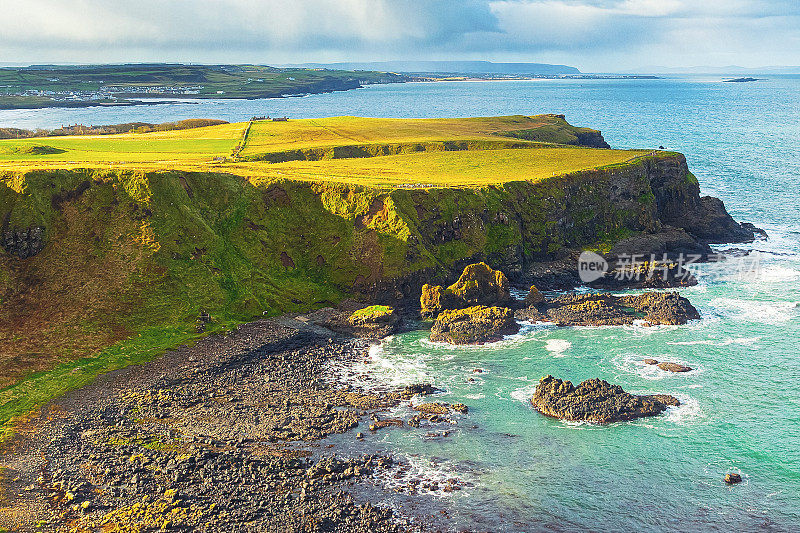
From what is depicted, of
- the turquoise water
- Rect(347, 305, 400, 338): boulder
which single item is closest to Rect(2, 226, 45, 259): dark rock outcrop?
Rect(347, 305, 400, 338): boulder

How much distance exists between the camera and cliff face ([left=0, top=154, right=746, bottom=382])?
7044cm

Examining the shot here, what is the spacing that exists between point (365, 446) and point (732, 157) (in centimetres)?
16778

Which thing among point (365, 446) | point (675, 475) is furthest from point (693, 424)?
point (365, 446)

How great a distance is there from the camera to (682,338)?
71125mm

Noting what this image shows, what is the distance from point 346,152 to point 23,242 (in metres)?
67.1

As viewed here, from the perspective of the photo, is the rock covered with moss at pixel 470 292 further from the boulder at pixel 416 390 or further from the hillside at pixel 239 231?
the boulder at pixel 416 390

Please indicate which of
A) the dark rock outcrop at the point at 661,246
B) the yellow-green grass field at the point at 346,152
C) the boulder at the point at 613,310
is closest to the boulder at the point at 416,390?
the boulder at the point at 613,310

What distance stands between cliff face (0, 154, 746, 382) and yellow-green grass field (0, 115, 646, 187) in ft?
18.0

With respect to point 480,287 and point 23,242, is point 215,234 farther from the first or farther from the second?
point 480,287

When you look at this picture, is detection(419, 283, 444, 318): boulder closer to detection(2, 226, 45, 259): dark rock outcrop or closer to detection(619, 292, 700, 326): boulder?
detection(619, 292, 700, 326): boulder

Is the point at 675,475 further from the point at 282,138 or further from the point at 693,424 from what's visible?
the point at 282,138

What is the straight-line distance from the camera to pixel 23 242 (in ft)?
242

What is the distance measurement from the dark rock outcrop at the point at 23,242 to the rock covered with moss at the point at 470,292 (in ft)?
143

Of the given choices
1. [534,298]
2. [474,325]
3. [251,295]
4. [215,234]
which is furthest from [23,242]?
[534,298]
